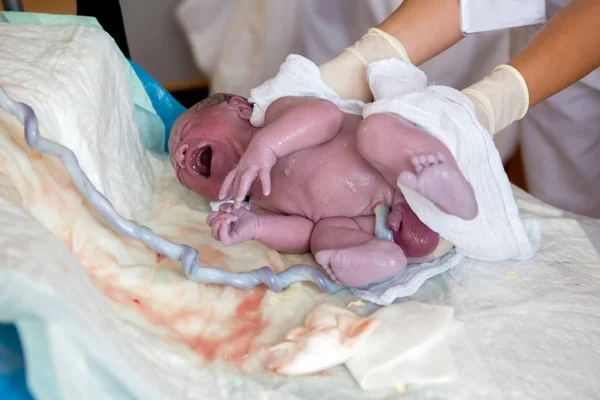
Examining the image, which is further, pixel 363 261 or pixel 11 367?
pixel 363 261

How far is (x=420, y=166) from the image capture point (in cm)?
79

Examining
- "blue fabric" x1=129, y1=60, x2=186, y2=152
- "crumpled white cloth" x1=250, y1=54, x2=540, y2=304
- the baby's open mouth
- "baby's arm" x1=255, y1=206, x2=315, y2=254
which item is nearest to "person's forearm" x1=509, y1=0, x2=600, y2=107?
"crumpled white cloth" x1=250, y1=54, x2=540, y2=304

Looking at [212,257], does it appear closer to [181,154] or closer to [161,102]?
[181,154]

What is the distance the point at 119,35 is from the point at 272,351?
1.20 m

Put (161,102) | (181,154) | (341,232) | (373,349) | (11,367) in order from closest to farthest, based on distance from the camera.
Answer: (11,367) → (373,349) → (341,232) → (181,154) → (161,102)

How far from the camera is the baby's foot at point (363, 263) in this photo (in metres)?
0.85

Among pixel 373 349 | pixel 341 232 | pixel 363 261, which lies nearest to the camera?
pixel 373 349

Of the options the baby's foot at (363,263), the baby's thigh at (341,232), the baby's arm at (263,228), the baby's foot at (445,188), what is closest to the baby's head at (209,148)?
the baby's arm at (263,228)

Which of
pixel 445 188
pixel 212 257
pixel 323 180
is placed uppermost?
pixel 445 188

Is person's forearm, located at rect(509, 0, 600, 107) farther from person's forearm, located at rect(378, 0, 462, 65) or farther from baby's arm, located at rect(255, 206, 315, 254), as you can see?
baby's arm, located at rect(255, 206, 315, 254)

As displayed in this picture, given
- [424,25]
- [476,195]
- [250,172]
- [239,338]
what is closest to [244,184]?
[250,172]

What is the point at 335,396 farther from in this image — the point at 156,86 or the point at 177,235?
the point at 156,86

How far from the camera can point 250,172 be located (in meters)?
0.94

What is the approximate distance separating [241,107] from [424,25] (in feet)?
1.30
